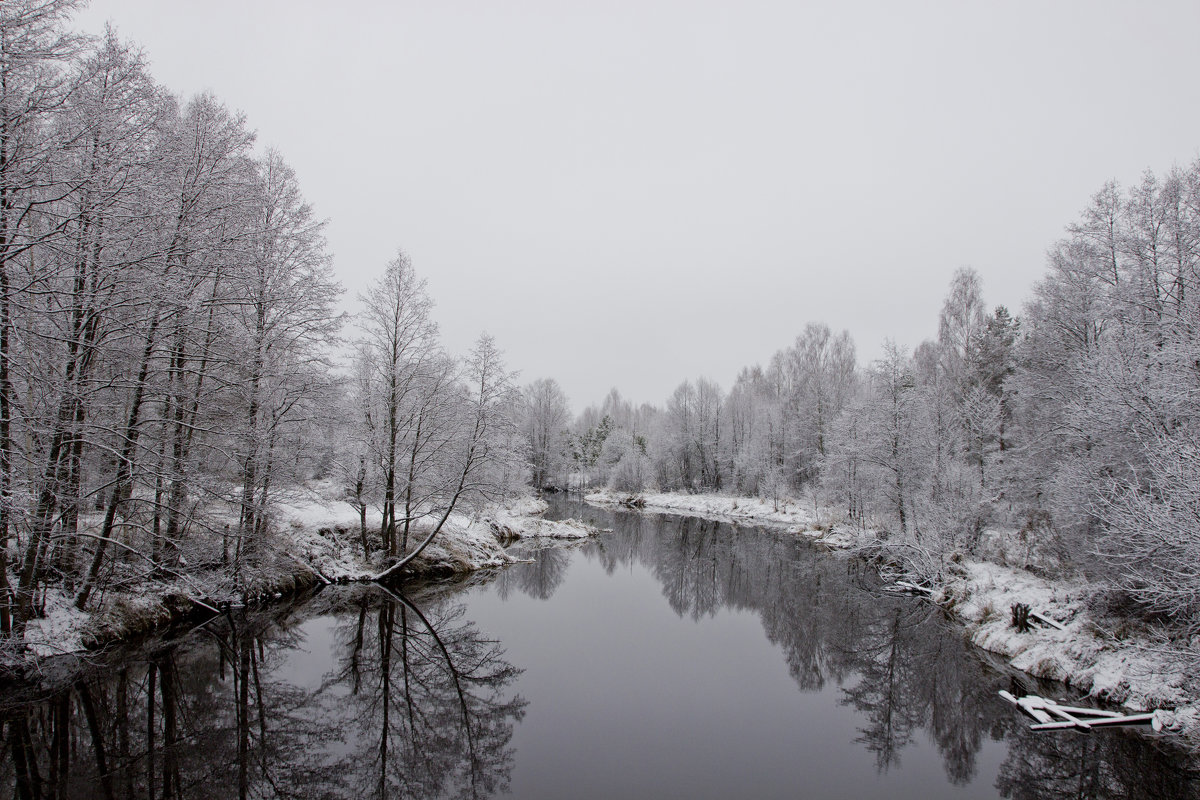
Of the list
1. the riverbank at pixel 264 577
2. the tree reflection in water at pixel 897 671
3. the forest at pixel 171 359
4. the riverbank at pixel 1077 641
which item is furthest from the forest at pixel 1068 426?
the riverbank at pixel 264 577

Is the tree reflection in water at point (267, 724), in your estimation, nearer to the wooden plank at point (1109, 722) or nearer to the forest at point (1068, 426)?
the wooden plank at point (1109, 722)

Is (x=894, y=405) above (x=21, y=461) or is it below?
above

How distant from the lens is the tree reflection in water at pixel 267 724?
23.0 feet

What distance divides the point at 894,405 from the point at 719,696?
1863 centimetres

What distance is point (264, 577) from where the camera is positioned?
49.9ft

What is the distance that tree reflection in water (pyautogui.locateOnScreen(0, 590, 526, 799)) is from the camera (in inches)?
276

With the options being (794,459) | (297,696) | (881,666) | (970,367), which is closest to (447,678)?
(297,696)

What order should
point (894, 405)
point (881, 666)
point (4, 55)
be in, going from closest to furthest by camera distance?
point (4, 55) < point (881, 666) < point (894, 405)

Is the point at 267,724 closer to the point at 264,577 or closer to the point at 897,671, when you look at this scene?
the point at 264,577

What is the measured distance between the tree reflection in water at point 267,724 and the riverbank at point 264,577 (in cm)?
98

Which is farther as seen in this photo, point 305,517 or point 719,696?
point 305,517

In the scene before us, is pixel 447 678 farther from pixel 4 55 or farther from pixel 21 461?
pixel 4 55

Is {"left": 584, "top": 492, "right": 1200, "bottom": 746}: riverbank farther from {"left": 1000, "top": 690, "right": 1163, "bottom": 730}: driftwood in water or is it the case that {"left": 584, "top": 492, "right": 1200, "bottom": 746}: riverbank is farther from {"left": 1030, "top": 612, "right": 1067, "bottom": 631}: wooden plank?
{"left": 1000, "top": 690, "right": 1163, "bottom": 730}: driftwood in water

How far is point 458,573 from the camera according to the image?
68.5ft
